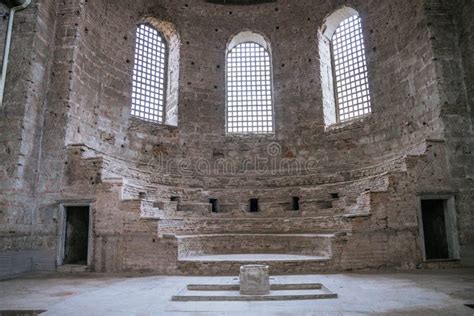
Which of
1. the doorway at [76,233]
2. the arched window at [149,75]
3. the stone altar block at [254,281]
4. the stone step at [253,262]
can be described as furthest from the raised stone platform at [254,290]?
the arched window at [149,75]

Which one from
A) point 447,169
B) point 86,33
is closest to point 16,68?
point 86,33

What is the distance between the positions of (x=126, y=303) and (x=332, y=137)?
10.3 meters

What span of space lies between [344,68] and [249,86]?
412cm

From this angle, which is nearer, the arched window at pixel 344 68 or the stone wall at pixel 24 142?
the stone wall at pixel 24 142

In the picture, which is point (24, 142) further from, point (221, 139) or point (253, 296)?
point (253, 296)

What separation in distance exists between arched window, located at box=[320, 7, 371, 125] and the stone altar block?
911 cm

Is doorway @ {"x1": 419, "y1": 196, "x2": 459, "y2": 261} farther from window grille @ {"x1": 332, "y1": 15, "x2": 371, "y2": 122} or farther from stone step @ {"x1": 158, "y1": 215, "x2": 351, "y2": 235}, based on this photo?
window grille @ {"x1": 332, "y1": 15, "x2": 371, "y2": 122}

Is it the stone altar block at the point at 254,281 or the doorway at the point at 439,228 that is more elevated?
the doorway at the point at 439,228

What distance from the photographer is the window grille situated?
45.4ft

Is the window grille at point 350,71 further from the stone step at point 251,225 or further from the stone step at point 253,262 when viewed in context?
the stone step at point 253,262

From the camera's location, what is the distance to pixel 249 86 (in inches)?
611

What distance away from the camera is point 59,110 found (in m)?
10.8

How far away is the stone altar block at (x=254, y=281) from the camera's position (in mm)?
6422

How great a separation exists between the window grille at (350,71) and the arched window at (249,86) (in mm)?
2899
